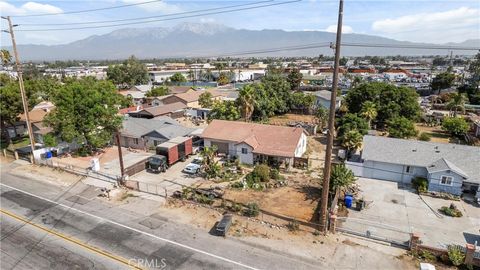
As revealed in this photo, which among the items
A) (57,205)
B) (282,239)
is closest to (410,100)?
(282,239)

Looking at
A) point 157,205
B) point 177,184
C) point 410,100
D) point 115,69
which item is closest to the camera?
point 157,205

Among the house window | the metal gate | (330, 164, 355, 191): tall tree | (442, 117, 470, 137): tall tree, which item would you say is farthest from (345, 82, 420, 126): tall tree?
the metal gate

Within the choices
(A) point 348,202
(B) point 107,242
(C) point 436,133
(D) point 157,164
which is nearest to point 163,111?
(D) point 157,164

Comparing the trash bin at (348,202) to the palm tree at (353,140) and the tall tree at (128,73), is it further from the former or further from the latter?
the tall tree at (128,73)

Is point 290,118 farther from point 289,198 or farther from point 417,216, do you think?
point 417,216

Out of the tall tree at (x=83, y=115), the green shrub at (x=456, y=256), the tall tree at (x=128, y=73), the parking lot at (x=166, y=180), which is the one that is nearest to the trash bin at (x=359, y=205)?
the green shrub at (x=456, y=256)

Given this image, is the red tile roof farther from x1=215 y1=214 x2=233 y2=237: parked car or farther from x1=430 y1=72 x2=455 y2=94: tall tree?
x1=430 y1=72 x2=455 y2=94: tall tree

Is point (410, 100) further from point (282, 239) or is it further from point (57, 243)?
point (57, 243)
